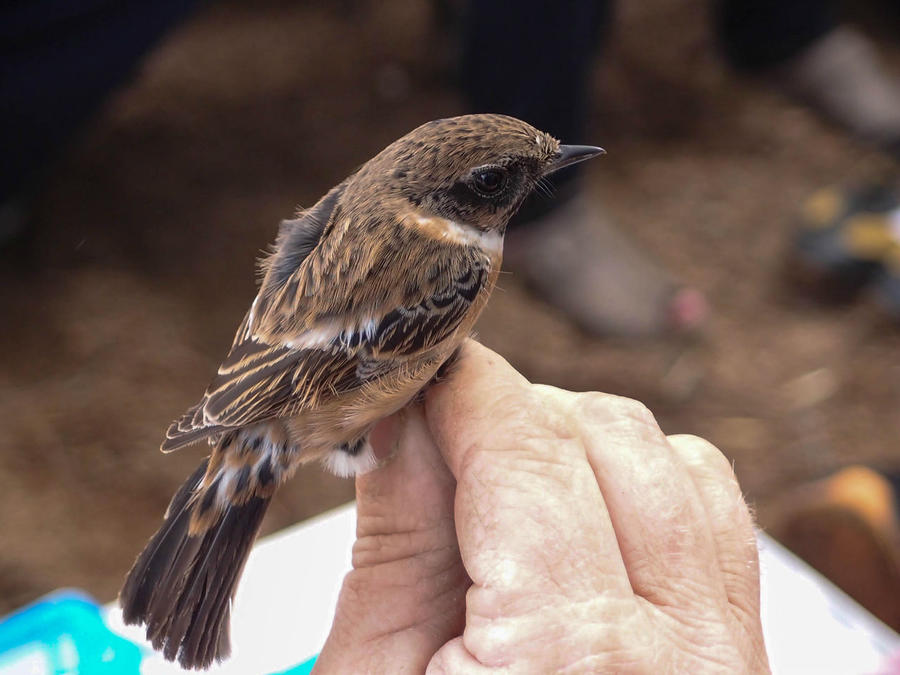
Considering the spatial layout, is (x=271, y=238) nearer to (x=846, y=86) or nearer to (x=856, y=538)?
(x=856, y=538)

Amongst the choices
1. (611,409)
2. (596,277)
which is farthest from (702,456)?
(596,277)

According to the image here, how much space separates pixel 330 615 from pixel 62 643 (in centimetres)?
65

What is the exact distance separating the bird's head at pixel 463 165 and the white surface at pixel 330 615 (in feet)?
3.32

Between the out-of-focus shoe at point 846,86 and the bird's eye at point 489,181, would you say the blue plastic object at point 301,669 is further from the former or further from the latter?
the out-of-focus shoe at point 846,86

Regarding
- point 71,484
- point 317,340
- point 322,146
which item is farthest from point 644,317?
point 317,340

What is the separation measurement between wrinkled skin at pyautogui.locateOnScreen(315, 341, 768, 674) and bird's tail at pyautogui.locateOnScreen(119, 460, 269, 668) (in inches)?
11.3

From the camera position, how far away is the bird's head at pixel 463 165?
2.17 metres

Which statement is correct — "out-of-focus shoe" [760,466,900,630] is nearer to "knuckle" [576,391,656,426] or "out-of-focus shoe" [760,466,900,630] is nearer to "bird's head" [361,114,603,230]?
"knuckle" [576,391,656,426]

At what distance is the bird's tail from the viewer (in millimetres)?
2086

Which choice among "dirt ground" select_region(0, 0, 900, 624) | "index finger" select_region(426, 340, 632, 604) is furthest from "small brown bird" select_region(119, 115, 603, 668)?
"dirt ground" select_region(0, 0, 900, 624)

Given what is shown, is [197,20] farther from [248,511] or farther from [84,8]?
[248,511]

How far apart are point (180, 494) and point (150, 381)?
2.72 meters

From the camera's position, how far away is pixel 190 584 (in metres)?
2.10

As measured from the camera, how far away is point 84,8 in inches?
162
